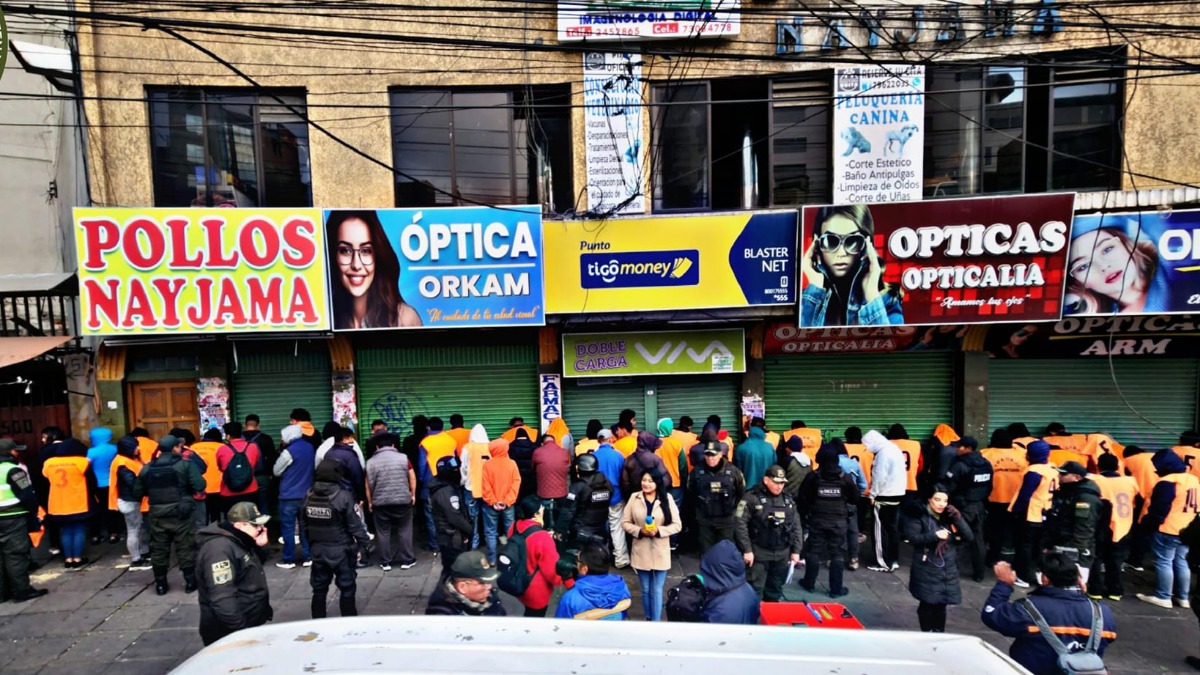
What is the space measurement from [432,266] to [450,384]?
2.19m

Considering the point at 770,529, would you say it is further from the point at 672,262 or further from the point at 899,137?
the point at 899,137

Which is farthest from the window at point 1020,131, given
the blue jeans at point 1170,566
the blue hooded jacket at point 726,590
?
the blue hooded jacket at point 726,590

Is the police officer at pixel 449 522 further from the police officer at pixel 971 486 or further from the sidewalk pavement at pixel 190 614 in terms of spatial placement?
the police officer at pixel 971 486

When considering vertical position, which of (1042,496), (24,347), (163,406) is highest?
(24,347)

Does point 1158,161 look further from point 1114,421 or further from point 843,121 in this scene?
point 843,121

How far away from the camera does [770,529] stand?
5727mm

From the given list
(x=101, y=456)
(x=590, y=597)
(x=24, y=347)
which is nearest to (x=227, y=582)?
(x=590, y=597)

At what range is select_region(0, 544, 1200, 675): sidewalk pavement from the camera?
5.34 m

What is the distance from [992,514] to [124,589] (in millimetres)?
11057

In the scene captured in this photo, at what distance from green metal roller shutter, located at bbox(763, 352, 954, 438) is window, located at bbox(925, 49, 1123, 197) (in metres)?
2.95

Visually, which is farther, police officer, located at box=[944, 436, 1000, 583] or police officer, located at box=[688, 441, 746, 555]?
police officer, located at box=[944, 436, 1000, 583]

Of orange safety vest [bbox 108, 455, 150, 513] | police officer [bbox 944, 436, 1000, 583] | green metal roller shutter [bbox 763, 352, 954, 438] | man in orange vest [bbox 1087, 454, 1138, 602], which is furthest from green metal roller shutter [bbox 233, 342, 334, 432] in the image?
man in orange vest [bbox 1087, 454, 1138, 602]

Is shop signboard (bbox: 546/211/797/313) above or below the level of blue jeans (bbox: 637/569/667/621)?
above

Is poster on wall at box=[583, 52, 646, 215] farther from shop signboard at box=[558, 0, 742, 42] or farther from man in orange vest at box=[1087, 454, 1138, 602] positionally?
man in orange vest at box=[1087, 454, 1138, 602]
